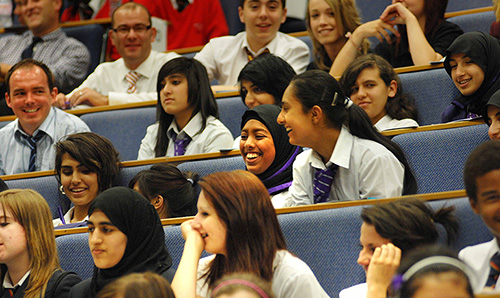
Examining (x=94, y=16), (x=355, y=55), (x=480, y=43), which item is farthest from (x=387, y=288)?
(x=94, y=16)

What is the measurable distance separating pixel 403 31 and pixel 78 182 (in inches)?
44.1

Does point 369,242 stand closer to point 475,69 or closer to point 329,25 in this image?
point 475,69

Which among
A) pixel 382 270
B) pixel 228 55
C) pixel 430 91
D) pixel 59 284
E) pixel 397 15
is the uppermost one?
pixel 397 15

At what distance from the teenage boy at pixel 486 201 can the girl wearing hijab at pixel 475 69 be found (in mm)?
648

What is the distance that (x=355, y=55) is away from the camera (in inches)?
88.7

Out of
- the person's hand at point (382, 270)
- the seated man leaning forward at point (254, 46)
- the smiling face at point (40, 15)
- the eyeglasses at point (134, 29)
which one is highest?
the smiling face at point (40, 15)

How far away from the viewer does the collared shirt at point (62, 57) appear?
8.98ft

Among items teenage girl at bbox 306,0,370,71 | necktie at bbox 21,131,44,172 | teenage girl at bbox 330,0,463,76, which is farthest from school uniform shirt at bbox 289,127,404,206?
necktie at bbox 21,131,44,172

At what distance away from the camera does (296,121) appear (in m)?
1.61

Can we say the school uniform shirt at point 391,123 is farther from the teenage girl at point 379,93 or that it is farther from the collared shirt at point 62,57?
the collared shirt at point 62,57

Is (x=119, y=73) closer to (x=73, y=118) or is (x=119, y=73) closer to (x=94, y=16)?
(x=73, y=118)

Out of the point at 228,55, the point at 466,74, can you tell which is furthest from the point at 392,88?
the point at 228,55

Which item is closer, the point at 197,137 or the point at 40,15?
the point at 197,137

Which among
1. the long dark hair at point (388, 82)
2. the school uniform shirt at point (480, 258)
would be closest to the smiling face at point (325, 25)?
the long dark hair at point (388, 82)
